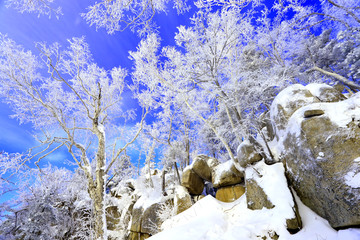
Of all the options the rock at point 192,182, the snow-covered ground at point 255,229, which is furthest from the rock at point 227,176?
the snow-covered ground at point 255,229

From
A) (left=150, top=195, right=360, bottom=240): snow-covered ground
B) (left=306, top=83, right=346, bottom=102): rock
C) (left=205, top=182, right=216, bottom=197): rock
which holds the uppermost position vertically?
(left=306, top=83, right=346, bottom=102): rock

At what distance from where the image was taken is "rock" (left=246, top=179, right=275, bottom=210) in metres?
5.78

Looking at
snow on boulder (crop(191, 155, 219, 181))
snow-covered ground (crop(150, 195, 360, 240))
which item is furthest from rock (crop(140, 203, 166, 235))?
snow-covered ground (crop(150, 195, 360, 240))

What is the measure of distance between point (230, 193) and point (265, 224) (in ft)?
13.3

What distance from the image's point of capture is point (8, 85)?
7.61 m

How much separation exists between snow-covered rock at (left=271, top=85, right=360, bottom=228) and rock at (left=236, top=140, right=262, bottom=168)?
5.90 feet

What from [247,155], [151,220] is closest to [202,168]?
[247,155]

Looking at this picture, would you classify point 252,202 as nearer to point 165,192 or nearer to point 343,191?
point 343,191

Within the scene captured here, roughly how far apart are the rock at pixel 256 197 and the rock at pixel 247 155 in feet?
3.78

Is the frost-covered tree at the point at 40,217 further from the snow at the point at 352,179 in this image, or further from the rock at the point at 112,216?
the snow at the point at 352,179

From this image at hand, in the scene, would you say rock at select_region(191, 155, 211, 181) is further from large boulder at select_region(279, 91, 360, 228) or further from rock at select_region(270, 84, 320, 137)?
large boulder at select_region(279, 91, 360, 228)

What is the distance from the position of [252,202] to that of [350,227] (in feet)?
9.39

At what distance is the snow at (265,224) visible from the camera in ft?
13.7

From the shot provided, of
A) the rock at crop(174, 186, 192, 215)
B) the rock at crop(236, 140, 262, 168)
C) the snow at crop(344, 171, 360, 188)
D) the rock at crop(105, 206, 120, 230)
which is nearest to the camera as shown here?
the snow at crop(344, 171, 360, 188)
